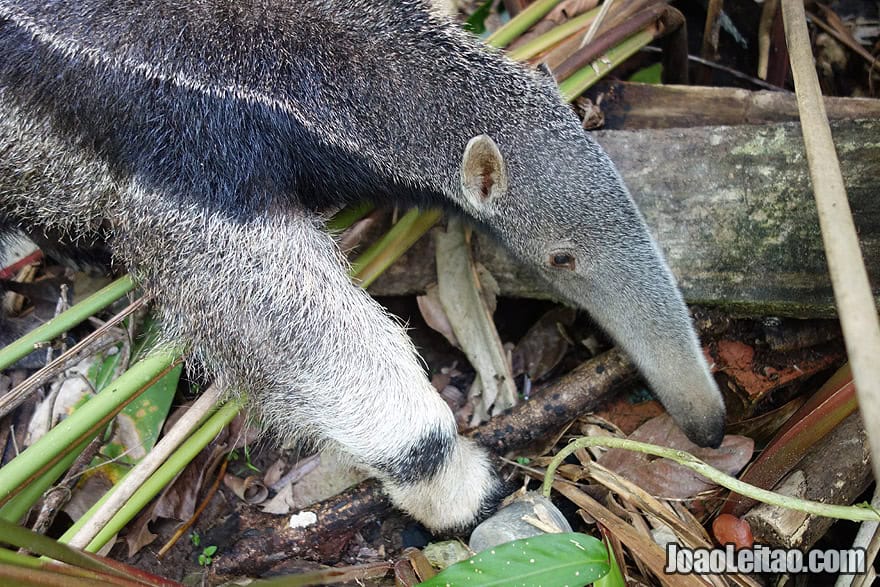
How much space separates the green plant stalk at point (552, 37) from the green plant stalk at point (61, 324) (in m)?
2.06

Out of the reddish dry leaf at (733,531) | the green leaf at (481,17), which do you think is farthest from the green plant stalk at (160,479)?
the green leaf at (481,17)

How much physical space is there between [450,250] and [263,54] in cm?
121

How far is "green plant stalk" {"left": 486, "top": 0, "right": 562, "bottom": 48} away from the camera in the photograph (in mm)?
3486

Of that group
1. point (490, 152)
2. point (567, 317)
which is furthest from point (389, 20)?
point (567, 317)

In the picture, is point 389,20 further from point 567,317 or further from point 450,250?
point 567,317

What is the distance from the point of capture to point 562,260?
259 centimetres

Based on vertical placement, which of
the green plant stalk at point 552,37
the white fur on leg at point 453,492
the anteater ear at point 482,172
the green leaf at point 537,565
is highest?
the green plant stalk at point 552,37

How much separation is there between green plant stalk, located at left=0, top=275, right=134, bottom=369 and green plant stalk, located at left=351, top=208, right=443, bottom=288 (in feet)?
3.06

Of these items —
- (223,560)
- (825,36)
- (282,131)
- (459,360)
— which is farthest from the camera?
(825,36)

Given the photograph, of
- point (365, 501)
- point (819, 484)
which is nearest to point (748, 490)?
point (819, 484)

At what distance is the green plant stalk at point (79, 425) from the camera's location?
228cm

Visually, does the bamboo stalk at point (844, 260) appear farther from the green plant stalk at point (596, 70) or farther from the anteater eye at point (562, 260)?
the green plant stalk at point (596, 70)

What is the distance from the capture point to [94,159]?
103 inches

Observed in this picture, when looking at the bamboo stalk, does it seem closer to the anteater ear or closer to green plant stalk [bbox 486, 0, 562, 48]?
the anteater ear
